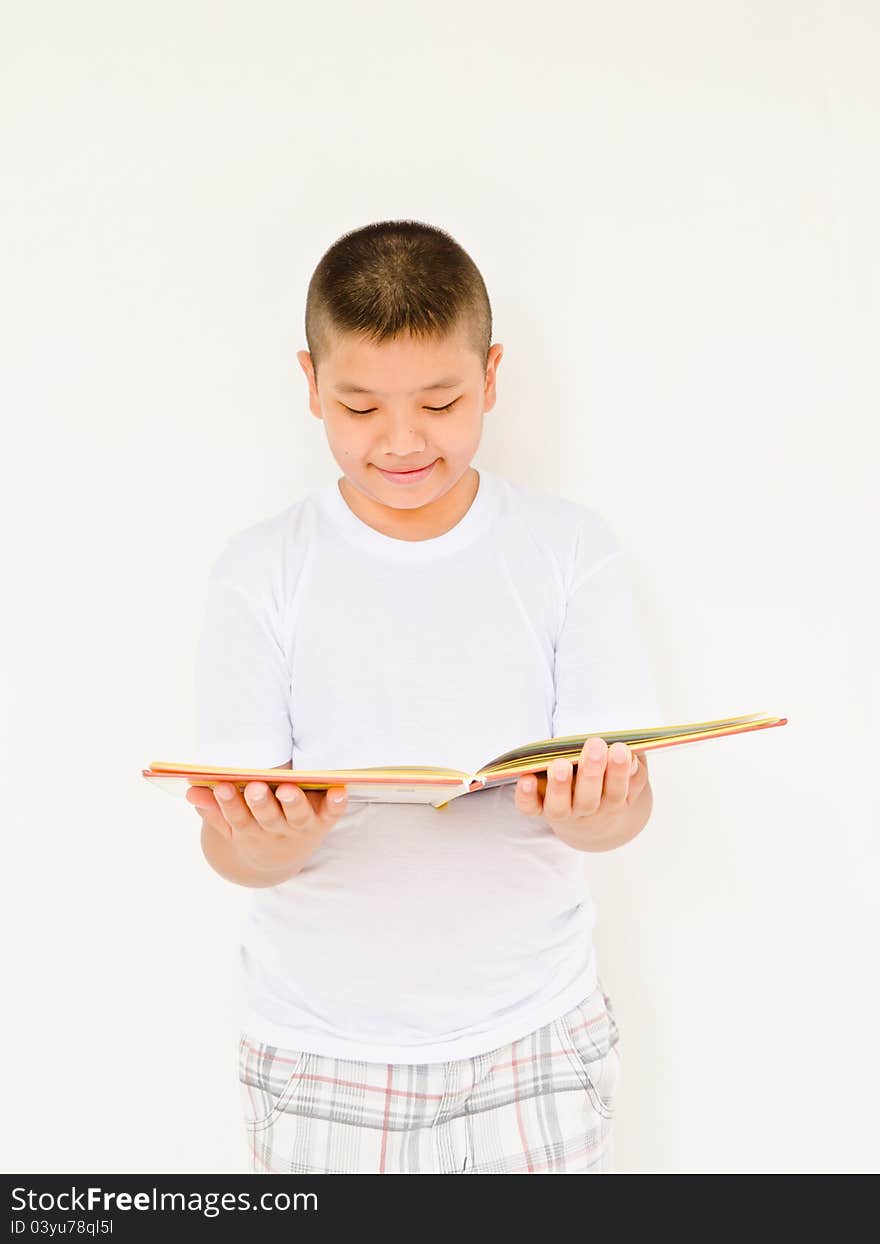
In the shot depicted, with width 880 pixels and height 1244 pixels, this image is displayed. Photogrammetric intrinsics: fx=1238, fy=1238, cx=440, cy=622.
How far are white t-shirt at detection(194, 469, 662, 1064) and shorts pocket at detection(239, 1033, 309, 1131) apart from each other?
0.06 feet

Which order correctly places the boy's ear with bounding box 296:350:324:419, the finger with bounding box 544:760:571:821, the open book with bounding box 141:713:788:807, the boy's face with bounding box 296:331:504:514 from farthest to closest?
1. the boy's ear with bounding box 296:350:324:419
2. the boy's face with bounding box 296:331:504:514
3. the finger with bounding box 544:760:571:821
4. the open book with bounding box 141:713:788:807

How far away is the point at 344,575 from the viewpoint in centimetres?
140

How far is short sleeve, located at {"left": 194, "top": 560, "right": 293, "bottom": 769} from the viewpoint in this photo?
4.37ft

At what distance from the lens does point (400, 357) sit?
4.16 feet

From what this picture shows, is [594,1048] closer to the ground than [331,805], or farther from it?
closer to the ground

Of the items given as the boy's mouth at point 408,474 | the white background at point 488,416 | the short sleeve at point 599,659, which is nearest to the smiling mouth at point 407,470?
the boy's mouth at point 408,474

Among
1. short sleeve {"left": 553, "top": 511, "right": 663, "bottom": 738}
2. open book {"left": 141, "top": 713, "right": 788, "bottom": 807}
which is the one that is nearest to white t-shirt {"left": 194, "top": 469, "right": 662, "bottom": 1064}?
short sleeve {"left": 553, "top": 511, "right": 663, "bottom": 738}

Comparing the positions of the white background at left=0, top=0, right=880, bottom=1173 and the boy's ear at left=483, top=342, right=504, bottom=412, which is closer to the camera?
the boy's ear at left=483, top=342, right=504, bottom=412

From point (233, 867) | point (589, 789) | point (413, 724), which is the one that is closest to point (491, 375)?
point (413, 724)

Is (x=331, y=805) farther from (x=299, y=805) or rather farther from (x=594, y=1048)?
(x=594, y=1048)

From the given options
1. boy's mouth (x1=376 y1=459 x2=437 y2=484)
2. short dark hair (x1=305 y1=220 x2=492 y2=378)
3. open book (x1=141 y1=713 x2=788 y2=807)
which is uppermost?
short dark hair (x1=305 y1=220 x2=492 y2=378)

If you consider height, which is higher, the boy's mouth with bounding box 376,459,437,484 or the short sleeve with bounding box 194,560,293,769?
the boy's mouth with bounding box 376,459,437,484
